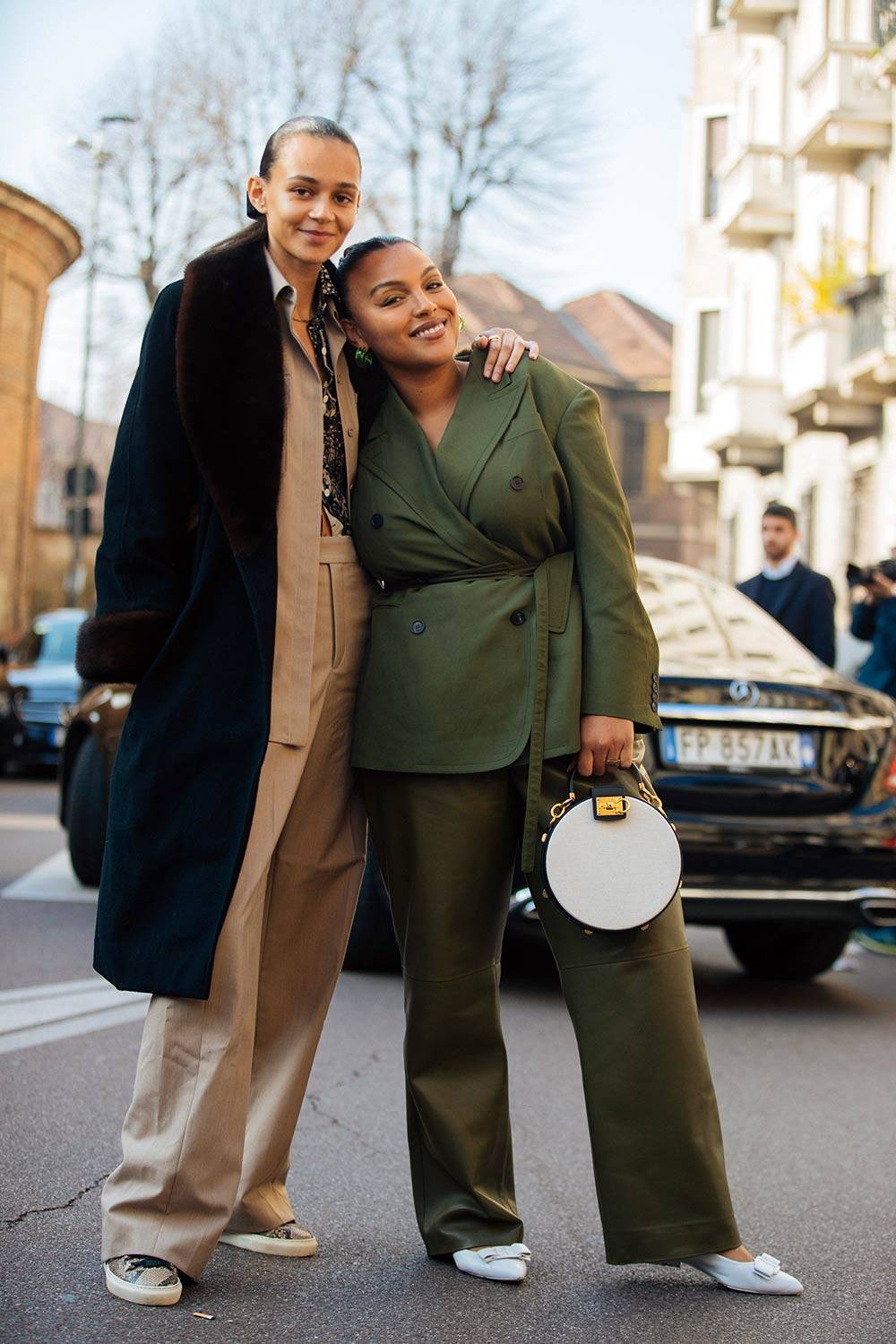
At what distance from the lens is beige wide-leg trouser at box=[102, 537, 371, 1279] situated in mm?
3143

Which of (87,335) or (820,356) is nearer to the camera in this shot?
(820,356)

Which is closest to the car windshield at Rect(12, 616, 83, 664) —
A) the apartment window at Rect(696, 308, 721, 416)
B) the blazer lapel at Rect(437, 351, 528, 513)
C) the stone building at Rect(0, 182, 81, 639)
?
the stone building at Rect(0, 182, 81, 639)

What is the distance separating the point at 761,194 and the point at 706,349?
6.94 m

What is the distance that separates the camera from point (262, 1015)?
349 cm

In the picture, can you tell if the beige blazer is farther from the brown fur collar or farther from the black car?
the black car

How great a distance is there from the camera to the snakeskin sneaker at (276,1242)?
11.2 ft

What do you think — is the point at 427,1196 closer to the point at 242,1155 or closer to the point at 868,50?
the point at 242,1155

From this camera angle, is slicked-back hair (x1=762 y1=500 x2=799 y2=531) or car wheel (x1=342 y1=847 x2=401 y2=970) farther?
slicked-back hair (x1=762 y1=500 x2=799 y2=531)

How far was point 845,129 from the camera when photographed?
24.2m

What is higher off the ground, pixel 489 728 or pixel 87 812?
pixel 489 728

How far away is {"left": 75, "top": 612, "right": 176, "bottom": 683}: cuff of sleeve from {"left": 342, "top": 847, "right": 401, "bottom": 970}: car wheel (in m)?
3.19

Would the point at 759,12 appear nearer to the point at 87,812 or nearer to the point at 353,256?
the point at 87,812

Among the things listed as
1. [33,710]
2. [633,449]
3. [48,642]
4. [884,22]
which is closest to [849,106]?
[884,22]

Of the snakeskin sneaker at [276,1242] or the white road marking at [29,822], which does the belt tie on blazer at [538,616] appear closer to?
the snakeskin sneaker at [276,1242]
